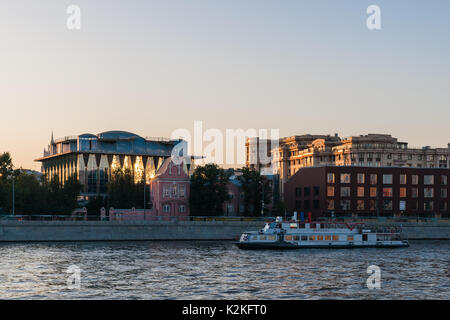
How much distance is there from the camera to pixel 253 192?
126062mm

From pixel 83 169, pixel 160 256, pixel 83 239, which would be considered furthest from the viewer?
pixel 83 169

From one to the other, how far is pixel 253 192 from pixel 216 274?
73126mm

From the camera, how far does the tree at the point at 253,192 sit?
126 meters

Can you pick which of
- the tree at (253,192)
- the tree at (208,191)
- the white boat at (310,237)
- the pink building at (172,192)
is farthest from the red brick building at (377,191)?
the white boat at (310,237)

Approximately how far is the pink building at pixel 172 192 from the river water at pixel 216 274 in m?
41.3

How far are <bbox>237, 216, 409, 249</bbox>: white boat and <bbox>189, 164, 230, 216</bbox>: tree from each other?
93.4 ft

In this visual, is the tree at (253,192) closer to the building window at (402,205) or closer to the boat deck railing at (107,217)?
the boat deck railing at (107,217)

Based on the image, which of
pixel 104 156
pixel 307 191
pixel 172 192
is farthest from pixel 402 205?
pixel 104 156

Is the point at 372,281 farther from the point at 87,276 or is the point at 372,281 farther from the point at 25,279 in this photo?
the point at 25,279

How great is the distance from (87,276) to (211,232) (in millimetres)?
57327

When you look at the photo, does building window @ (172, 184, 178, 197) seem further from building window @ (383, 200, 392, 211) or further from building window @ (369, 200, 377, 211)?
building window @ (383, 200, 392, 211)

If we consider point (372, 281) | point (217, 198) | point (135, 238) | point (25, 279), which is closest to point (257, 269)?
point (372, 281)

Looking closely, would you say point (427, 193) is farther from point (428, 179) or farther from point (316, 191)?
point (316, 191)

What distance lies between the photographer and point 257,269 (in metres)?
58.8
